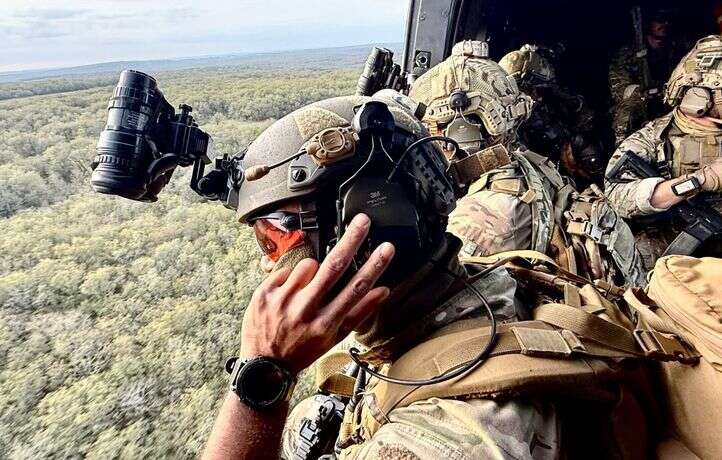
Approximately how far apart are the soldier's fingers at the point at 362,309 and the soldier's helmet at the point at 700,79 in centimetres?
332

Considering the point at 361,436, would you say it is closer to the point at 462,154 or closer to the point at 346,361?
the point at 346,361

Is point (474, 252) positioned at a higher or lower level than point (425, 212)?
lower

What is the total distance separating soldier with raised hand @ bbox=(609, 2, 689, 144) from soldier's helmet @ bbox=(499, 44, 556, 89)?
1.33 metres

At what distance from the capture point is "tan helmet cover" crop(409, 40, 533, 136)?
301cm

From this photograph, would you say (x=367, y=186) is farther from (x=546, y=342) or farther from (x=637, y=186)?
(x=637, y=186)

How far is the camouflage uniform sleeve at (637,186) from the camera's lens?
3432 mm

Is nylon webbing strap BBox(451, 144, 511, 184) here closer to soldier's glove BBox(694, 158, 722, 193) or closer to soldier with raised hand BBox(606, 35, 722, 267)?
soldier with raised hand BBox(606, 35, 722, 267)

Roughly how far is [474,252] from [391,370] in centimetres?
133

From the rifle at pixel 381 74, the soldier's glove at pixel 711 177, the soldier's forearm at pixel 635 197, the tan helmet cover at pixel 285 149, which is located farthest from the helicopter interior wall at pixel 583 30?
the tan helmet cover at pixel 285 149

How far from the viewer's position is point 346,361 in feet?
5.49

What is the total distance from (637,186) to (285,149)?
3057 mm

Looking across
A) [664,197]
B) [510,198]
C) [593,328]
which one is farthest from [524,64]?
[593,328]

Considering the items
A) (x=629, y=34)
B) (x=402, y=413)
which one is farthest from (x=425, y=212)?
(x=629, y=34)

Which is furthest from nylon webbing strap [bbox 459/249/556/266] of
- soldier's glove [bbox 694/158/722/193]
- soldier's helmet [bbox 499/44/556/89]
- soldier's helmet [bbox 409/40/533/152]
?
soldier's helmet [bbox 499/44/556/89]
